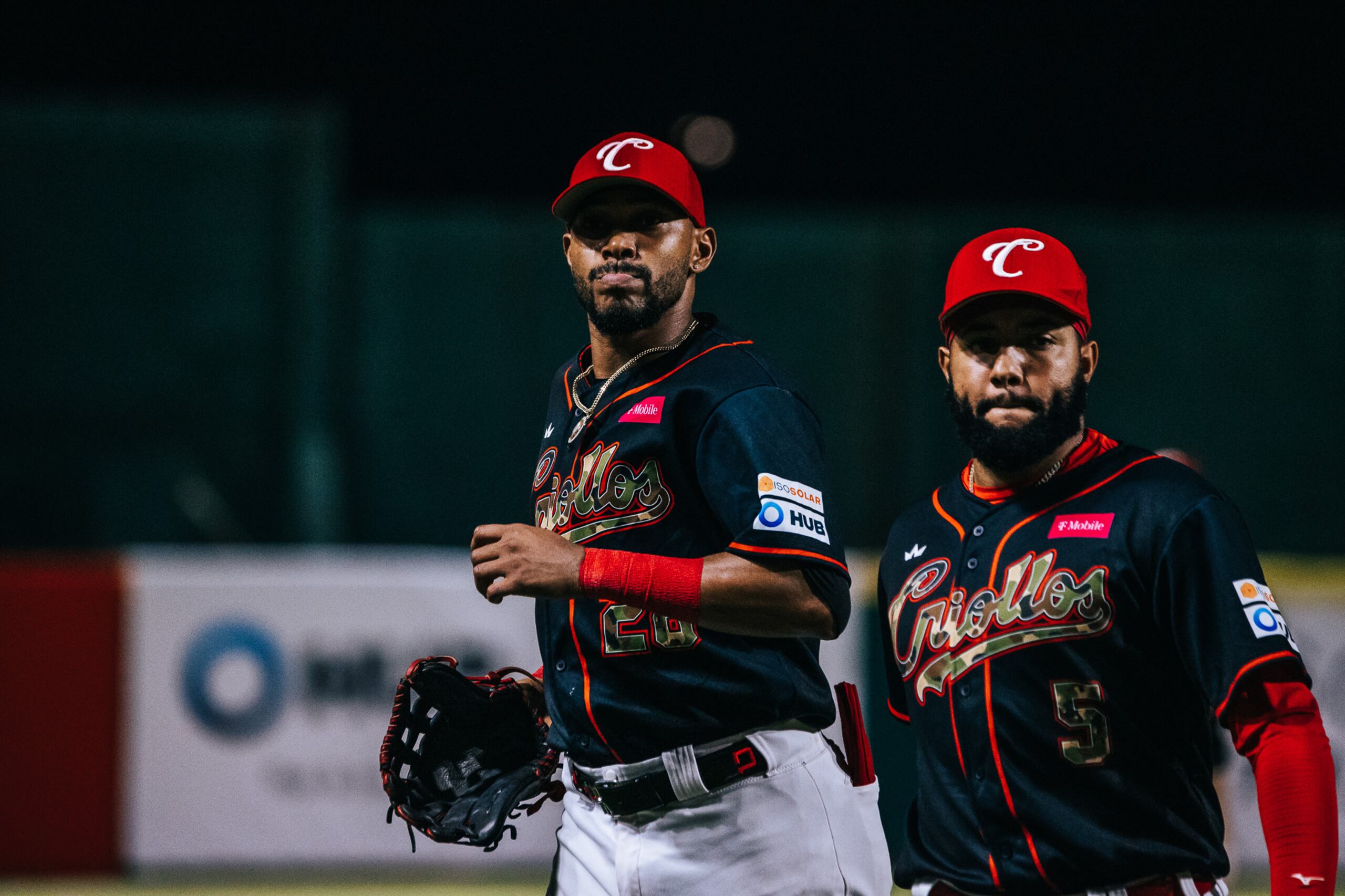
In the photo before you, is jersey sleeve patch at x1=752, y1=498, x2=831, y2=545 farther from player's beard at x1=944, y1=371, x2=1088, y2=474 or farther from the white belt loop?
the white belt loop

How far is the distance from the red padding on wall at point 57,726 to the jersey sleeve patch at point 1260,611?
543 centimetres

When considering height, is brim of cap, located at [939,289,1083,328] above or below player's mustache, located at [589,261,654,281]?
below

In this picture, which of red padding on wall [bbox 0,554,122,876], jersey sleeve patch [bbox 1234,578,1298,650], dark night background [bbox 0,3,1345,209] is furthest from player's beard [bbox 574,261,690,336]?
dark night background [bbox 0,3,1345,209]

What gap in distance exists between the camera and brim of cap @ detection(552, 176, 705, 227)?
2695 millimetres

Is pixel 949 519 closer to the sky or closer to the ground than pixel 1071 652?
closer to the sky

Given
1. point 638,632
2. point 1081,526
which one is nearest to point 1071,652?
point 1081,526

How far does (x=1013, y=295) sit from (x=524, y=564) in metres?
0.94

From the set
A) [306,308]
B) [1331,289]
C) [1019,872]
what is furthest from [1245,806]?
[306,308]

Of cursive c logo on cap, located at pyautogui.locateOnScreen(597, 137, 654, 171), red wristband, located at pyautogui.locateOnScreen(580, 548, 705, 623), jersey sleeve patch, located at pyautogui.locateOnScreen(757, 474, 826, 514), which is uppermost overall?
cursive c logo on cap, located at pyautogui.locateOnScreen(597, 137, 654, 171)

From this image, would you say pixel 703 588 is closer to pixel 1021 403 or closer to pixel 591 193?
pixel 1021 403

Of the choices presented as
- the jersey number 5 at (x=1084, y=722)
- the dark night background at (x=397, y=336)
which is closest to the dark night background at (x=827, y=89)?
the dark night background at (x=397, y=336)

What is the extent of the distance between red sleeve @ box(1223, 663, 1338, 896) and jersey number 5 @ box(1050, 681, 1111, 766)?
21cm

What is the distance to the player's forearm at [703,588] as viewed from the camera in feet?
7.66

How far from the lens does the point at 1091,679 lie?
2219mm
